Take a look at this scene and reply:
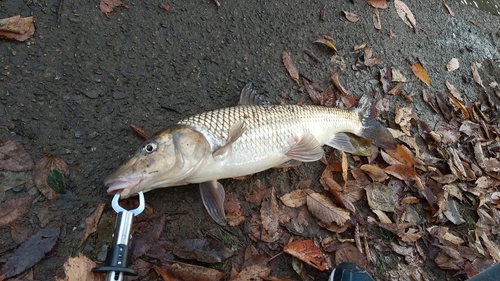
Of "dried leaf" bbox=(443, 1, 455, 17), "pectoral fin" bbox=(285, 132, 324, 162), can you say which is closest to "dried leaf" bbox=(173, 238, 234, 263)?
"pectoral fin" bbox=(285, 132, 324, 162)

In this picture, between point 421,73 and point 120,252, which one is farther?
point 421,73

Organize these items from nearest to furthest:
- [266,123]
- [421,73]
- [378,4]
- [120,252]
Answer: [120,252]
[266,123]
[421,73]
[378,4]

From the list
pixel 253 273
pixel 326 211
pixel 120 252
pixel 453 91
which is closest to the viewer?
pixel 120 252

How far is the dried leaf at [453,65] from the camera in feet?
17.0

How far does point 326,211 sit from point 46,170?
2.27 meters

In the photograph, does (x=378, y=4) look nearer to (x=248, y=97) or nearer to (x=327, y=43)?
(x=327, y=43)

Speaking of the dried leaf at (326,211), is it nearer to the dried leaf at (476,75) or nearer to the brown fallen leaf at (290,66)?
the brown fallen leaf at (290,66)

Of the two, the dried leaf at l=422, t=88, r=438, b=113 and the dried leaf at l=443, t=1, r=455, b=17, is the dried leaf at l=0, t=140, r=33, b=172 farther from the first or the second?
the dried leaf at l=443, t=1, r=455, b=17

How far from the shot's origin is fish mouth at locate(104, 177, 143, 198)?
227 centimetres

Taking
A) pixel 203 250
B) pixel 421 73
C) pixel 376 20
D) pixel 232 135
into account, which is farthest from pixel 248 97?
pixel 421 73

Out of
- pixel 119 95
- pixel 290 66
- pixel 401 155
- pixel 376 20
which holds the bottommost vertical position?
pixel 401 155

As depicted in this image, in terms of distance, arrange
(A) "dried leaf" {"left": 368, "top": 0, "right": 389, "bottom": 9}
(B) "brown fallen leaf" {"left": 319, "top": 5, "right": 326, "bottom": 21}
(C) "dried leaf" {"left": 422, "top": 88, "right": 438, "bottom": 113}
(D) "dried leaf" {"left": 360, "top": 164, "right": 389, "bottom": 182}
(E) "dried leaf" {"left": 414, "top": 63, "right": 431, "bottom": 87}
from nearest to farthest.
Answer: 1. (D) "dried leaf" {"left": 360, "top": 164, "right": 389, "bottom": 182}
2. (B) "brown fallen leaf" {"left": 319, "top": 5, "right": 326, "bottom": 21}
3. (C) "dried leaf" {"left": 422, "top": 88, "right": 438, "bottom": 113}
4. (E) "dried leaf" {"left": 414, "top": 63, "right": 431, "bottom": 87}
5. (A) "dried leaf" {"left": 368, "top": 0, "right": 389, "bottom": 9}

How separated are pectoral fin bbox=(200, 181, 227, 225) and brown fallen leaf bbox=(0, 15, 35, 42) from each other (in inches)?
76.5

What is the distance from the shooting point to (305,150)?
2.95 meters
